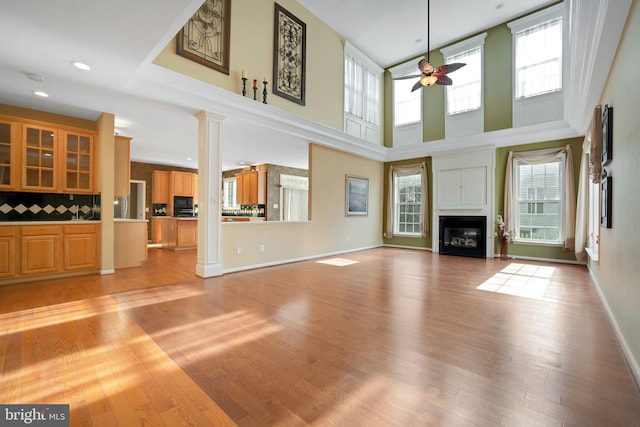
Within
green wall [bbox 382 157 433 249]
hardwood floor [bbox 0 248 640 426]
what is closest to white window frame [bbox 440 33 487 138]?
green wall [bbox 382 157 433 249]

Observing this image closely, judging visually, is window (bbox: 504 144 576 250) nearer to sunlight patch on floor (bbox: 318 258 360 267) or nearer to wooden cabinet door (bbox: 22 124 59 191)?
sunlight patch on floor (bbox: 318 258 360 267)

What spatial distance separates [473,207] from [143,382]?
7325mm

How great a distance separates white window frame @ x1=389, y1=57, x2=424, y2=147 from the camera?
8.04 meters

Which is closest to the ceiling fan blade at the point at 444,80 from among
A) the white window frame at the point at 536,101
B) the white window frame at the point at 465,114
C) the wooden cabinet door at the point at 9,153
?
the white window frame at the point at 465,114

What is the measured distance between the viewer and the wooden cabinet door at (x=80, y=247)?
445cm

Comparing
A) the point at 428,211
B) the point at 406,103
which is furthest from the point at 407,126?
the point at 428,211

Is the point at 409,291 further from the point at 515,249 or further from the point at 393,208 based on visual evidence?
the point at 393,208

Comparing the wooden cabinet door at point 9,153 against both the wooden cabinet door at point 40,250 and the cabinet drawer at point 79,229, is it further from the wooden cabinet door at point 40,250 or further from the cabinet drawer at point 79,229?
the cabinet drawer at point 79,229

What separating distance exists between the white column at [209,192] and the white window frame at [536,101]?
6.61 metres

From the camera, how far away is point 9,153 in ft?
13.7

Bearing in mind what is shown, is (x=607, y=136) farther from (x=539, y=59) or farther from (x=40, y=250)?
(x=40, y=250)

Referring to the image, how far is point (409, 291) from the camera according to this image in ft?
12.6

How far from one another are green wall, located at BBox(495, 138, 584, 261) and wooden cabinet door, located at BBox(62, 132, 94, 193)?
8.58 metres

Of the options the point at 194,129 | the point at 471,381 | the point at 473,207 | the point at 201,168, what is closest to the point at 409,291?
the point at 471,381
